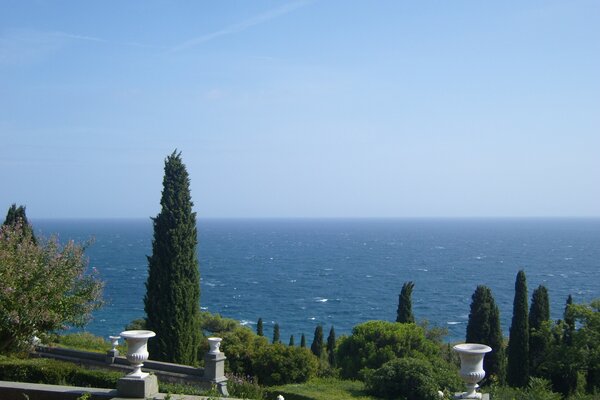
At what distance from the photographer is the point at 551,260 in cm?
10788

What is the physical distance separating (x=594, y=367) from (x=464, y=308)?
41.9 m

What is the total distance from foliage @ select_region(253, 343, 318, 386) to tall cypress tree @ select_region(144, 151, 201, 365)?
2990 millimetres

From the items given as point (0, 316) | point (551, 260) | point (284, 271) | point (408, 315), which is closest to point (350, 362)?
point (408, 315)

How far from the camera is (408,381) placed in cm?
1495

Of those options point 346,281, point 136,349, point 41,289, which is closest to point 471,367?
point 136,349

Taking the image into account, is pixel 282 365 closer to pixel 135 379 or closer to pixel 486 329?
pixel 135 379

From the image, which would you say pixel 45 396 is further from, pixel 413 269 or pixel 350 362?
pixel 413 269

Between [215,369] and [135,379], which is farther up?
[135,379]

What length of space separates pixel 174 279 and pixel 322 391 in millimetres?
6733

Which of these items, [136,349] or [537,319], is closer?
[136,349]

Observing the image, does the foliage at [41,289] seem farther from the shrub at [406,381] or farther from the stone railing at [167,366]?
the shrub at [406,381]

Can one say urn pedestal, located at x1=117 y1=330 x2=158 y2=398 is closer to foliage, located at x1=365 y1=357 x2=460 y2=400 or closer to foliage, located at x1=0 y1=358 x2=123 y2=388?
foliage, located at x1=0 y1=358 x2=123 y2=388

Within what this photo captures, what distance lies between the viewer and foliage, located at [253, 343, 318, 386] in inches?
694

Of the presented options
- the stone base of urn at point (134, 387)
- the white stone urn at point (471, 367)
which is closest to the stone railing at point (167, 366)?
the stone base of urn at point (134, 387)
